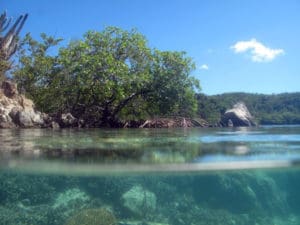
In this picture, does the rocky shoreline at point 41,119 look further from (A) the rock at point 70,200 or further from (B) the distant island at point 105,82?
(A) the rock at point 70,200

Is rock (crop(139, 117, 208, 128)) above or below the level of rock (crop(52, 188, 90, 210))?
above

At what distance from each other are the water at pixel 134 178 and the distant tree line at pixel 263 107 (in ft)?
58.5

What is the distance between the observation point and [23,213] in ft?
39.5

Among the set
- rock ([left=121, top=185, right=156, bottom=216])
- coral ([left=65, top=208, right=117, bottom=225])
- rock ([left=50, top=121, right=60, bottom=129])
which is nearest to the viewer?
coral ([left=65, top=208, right=117, bottom=225])

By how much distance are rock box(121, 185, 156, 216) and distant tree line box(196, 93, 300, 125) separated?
66.4 feet

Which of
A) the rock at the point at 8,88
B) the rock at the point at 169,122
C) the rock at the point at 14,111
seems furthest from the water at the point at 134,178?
the rock at the point at 169,122

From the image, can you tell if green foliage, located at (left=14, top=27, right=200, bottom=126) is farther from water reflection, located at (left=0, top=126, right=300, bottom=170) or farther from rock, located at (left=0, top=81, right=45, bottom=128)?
water reflection, located at (left=0, top=126, right=300, bottom=170)

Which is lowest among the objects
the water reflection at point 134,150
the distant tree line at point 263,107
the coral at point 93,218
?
the coral at point 93,218

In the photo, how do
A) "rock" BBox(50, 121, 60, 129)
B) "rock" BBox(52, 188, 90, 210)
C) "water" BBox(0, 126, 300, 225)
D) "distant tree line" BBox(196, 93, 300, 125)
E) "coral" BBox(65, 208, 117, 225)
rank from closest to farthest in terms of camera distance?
"coral" BBox(65, 208, 117, 225) < "water" BBox(0, 126, 300, 225) < "rock" BBox(52, 188, 90, 210) < "rock" BBox(50, 121, 60, 129) < "distant tree line" BBox(196, 93, 300, 125)

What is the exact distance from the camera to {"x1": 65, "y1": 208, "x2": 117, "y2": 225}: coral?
1108 centimetres

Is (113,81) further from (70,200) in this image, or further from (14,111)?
(70,200)

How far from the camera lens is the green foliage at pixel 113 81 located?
25531mm

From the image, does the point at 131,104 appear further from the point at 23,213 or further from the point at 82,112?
the point at 23,213

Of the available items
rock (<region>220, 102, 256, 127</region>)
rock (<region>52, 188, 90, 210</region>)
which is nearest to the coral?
rock (<region>52, 188, 90, 210</region>)
